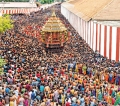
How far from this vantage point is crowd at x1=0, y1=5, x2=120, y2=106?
22141mm

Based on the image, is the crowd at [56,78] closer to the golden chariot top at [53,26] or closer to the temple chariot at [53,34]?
the temple chariot at [53,34]

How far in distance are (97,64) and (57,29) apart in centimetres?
804

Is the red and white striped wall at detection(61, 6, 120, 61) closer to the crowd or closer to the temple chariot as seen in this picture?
the crowd

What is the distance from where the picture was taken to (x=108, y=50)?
36.2 meters

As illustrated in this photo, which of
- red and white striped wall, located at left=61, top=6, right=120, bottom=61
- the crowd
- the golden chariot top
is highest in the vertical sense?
the golden chariot top

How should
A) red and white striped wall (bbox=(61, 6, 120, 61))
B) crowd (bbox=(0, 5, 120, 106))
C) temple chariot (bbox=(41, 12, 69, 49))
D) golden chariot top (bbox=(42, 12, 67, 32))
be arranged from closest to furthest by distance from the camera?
crowd (bbox=(0, 5, 120, 106)), red and white striped wall (bbox=(61, 6, 120, 61)), temple chariot (bbox=(41, 12, 69, 49)), golden chariot top (bbox=(42, 12, 67, 32))

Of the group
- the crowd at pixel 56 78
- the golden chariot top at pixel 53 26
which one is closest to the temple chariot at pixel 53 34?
the golden chariot top at pixel 53 26

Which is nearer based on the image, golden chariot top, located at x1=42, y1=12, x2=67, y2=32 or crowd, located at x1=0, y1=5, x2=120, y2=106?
crowd, located at x1=0, y1=5, x2=120, y2=106

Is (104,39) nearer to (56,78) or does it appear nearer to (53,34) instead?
(53,34)

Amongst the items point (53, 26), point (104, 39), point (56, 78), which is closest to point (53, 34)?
point (53, 26)

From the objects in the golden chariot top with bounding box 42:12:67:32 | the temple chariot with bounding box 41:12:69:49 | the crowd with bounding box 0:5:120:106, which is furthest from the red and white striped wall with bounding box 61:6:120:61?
the golden chariot top with bounding box 42:12:67:32

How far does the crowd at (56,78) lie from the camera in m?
22.1

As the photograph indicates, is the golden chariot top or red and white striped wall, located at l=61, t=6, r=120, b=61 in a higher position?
the golden chariot top

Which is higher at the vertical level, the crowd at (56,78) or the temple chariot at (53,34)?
the temple chariot at (53,34)
